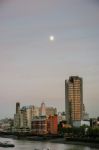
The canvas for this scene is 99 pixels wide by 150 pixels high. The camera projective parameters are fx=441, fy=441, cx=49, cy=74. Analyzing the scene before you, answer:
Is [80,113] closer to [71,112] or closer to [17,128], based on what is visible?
[71,112]

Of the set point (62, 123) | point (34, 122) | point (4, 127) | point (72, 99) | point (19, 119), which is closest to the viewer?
point (62, 123)

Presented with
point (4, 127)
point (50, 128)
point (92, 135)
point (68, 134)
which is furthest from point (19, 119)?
point (92, 135)

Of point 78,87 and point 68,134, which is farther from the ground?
point 78,87

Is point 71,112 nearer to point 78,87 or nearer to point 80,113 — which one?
point 80,113

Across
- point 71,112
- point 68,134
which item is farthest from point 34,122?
point 68,134

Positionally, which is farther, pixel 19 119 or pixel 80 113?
pixel 19 119

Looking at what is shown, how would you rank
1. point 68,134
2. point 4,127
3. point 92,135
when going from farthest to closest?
point 4,127, point 68,134, point 92,135
